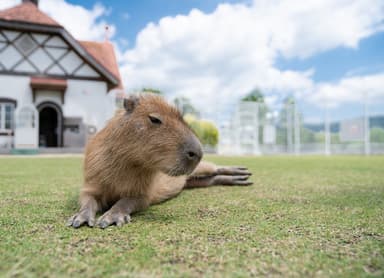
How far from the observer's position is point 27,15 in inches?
536

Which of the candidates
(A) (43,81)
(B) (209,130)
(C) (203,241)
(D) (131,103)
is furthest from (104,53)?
(C) (203,241)

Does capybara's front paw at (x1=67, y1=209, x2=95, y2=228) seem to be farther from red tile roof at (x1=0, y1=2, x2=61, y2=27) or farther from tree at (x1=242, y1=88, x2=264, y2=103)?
tree at (x1=242, y1=88, x2=264, y2=103)

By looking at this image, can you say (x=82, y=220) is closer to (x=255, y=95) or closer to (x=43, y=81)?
(x=43, y=81)

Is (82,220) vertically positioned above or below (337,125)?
below

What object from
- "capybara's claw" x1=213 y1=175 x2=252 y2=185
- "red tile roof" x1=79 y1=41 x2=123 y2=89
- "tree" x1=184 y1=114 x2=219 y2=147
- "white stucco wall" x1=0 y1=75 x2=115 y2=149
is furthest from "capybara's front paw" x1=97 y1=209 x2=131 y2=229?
"tree" x1=184 y1=114 x2=219 y2=147

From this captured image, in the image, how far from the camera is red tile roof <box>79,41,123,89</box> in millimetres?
16000

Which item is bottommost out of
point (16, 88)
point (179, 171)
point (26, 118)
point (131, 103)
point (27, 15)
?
point (179, 171)

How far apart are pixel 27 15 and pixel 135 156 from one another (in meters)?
14.8

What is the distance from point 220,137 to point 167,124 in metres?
16.8

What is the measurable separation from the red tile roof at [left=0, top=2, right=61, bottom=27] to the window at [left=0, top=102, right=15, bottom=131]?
3570mm

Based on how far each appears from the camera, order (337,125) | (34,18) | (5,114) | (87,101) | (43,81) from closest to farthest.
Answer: (43,81) < (5,114) < (34,18) < (87,101) < (337,125)

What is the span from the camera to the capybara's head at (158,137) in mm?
1613

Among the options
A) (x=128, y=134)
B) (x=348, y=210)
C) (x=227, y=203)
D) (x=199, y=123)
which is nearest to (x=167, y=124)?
(x=128, y=134)

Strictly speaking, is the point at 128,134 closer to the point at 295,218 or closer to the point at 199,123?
the point at 295,218
